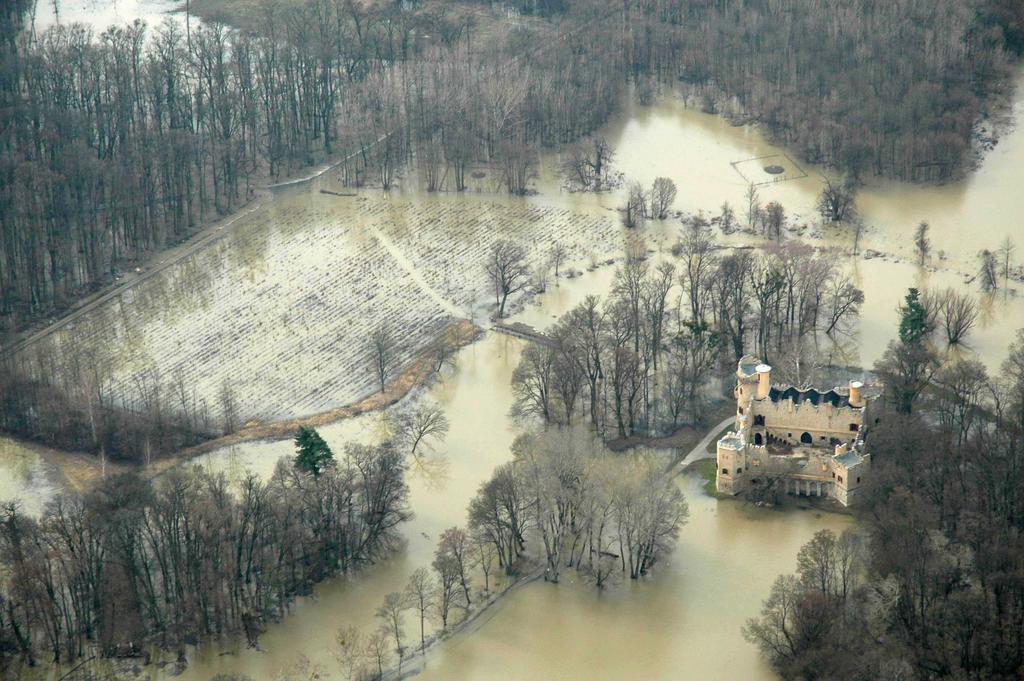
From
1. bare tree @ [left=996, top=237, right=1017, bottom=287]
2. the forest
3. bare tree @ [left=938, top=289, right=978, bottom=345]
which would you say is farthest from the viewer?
the forest

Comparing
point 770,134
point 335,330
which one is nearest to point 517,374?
point 335,330

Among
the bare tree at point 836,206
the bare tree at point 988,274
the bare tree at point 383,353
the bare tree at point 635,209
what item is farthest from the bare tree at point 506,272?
the bare tree at point 988,274

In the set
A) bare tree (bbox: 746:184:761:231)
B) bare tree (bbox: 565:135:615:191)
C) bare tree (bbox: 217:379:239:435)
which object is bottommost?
bare tree (bbox: 217:379:239:435)

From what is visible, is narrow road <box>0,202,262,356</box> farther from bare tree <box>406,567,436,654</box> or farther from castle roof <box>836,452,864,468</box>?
castle roof <box>836,452,864,468</box>

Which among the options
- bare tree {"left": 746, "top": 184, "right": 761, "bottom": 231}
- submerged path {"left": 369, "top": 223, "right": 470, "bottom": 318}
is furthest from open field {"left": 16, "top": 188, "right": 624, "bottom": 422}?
bare tree {"left": 746, "top": 184, "right": 761, "bottom": 231}

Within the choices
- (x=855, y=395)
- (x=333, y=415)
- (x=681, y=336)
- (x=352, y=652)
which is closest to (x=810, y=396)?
(x=855, y=395)

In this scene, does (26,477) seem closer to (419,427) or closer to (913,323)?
(419,427)

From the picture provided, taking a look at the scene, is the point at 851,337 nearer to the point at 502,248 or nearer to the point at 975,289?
the point at 975,289

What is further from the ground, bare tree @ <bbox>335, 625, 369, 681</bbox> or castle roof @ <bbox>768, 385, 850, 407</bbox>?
castle roof @ <bbox>768, 385, 850, 407</bbox>
